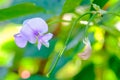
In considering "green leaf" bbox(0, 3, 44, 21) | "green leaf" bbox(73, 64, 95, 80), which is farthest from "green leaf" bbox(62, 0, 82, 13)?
"green leaf" bbox(73, 64, 95, 80)

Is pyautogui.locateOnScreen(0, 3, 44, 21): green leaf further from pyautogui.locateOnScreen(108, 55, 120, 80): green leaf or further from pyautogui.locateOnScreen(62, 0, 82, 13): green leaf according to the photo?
pyautogui.locateOnScreen(108, 55, 120, 80): green leaf

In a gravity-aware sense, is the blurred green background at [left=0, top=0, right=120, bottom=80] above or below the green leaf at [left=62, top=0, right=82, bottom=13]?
below

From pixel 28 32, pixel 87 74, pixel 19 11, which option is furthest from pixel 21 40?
pixel 87 74

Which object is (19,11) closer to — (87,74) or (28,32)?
(28,32)

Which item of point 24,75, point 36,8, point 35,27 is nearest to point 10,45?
point 24,75

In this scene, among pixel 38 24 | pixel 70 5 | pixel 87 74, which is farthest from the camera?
pixel 87 74

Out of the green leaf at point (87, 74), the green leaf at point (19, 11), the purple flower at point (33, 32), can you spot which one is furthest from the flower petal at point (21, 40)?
the green leaf at point (87, 74)

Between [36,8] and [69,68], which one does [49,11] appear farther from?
[69,68]

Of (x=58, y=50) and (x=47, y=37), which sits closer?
(x=47, y=37)
